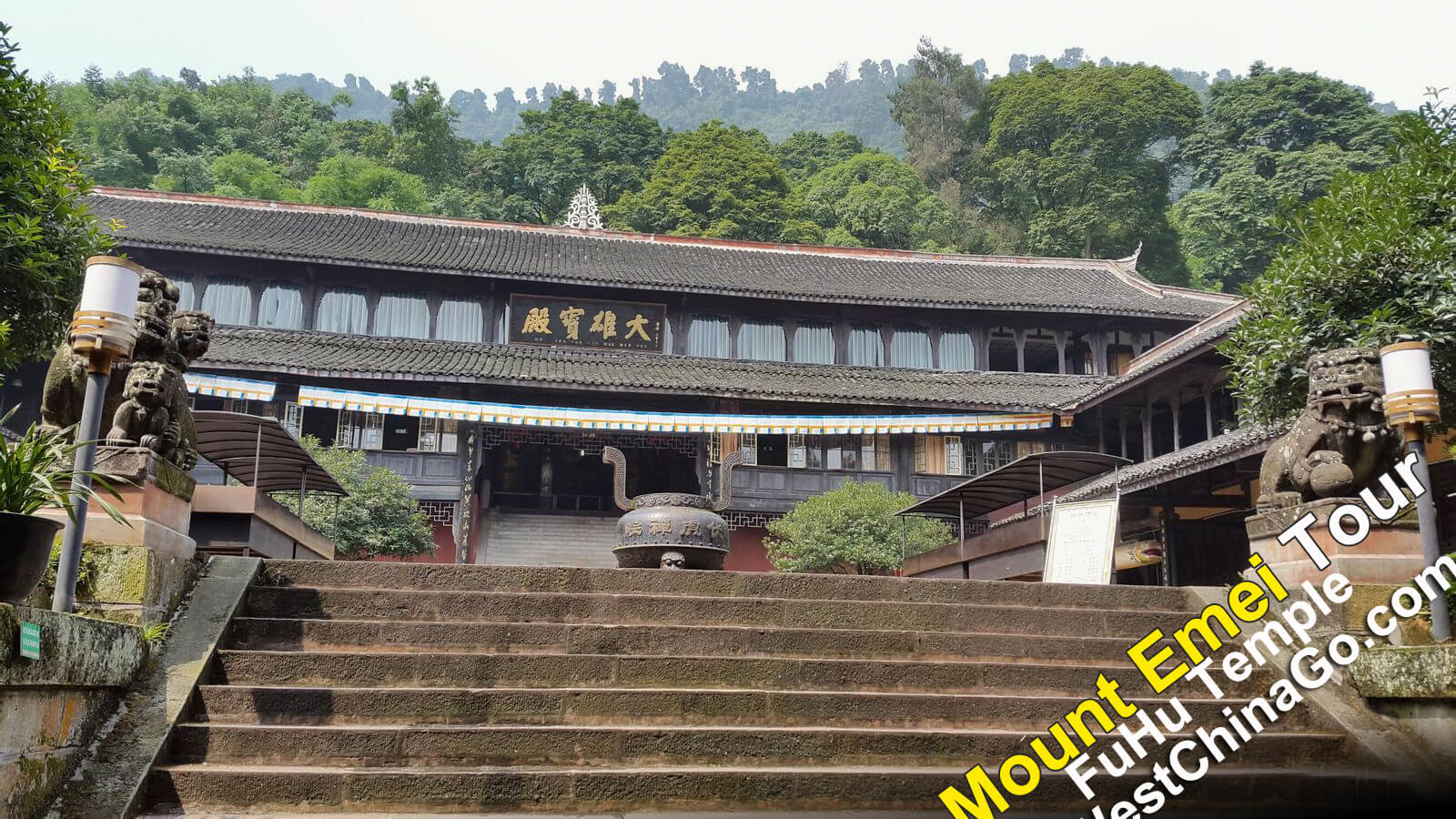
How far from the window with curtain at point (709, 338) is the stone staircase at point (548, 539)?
4345 mm

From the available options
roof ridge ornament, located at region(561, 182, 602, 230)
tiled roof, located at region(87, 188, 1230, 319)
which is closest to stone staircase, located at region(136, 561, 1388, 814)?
tiled roof, located at region(87, 188, 1230, 319)

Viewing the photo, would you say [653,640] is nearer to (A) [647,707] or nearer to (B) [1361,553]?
(A) [647,707]

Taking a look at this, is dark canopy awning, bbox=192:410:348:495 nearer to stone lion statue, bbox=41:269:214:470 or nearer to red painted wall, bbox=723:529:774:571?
stone lion statue, bbox=41:269:214:470

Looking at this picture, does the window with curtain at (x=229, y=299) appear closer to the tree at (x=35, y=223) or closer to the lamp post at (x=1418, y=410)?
the tree at (x=35, y=223)

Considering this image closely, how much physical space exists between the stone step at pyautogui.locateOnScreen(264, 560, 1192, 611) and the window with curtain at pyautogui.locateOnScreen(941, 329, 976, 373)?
16.7 meters

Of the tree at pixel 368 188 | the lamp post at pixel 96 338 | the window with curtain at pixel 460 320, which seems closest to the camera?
the lamp post at pixel 96 338

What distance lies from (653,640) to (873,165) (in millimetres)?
42221

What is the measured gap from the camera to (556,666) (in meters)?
5.64

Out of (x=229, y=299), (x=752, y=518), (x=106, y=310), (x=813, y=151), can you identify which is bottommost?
(x=752, y=518)

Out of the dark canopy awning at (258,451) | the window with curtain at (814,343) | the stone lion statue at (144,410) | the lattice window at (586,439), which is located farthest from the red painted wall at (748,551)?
the stone lion statue at (144,410)

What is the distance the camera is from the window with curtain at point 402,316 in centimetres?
2195

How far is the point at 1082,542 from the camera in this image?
954 centimetres

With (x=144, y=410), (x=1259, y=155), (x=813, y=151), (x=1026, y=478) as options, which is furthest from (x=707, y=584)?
(x=813, y=151)

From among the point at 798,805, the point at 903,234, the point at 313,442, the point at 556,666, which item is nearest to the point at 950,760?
the point at 798,805
